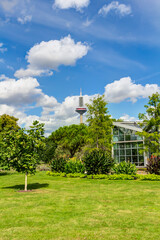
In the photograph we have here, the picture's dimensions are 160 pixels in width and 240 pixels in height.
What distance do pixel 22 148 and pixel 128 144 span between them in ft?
78.8

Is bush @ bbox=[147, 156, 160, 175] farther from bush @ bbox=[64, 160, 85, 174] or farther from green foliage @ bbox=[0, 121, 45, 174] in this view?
green foliage @ bbox=[0, 121, 45, 174]

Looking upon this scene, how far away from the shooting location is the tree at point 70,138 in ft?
157

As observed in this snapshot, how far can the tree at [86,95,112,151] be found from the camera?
30.3 metres

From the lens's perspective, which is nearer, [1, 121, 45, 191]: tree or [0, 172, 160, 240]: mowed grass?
[0, 172, 160, 240]: mowed grass

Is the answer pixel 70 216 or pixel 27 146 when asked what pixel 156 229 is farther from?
pixel 27 146

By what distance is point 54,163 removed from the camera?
23953 millimetres

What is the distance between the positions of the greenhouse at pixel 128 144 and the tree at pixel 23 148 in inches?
883

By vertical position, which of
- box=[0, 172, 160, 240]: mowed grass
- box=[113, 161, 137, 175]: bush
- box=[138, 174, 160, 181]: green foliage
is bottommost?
box=[138, 174, 160, 181]: green foliage

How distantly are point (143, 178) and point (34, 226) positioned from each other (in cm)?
1330

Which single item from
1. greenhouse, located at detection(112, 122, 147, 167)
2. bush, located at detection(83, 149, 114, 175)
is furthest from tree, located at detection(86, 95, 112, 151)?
bush, located at detection(83, 149, 114, 175)

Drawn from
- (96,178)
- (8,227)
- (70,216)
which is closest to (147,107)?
(96,178)

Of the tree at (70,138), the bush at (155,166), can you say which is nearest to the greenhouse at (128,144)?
the tree at (70,138)

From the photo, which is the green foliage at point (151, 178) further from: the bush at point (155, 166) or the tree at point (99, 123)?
the tree at point (99, 123)

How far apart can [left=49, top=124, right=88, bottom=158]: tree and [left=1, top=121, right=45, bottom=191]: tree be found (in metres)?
32.6
